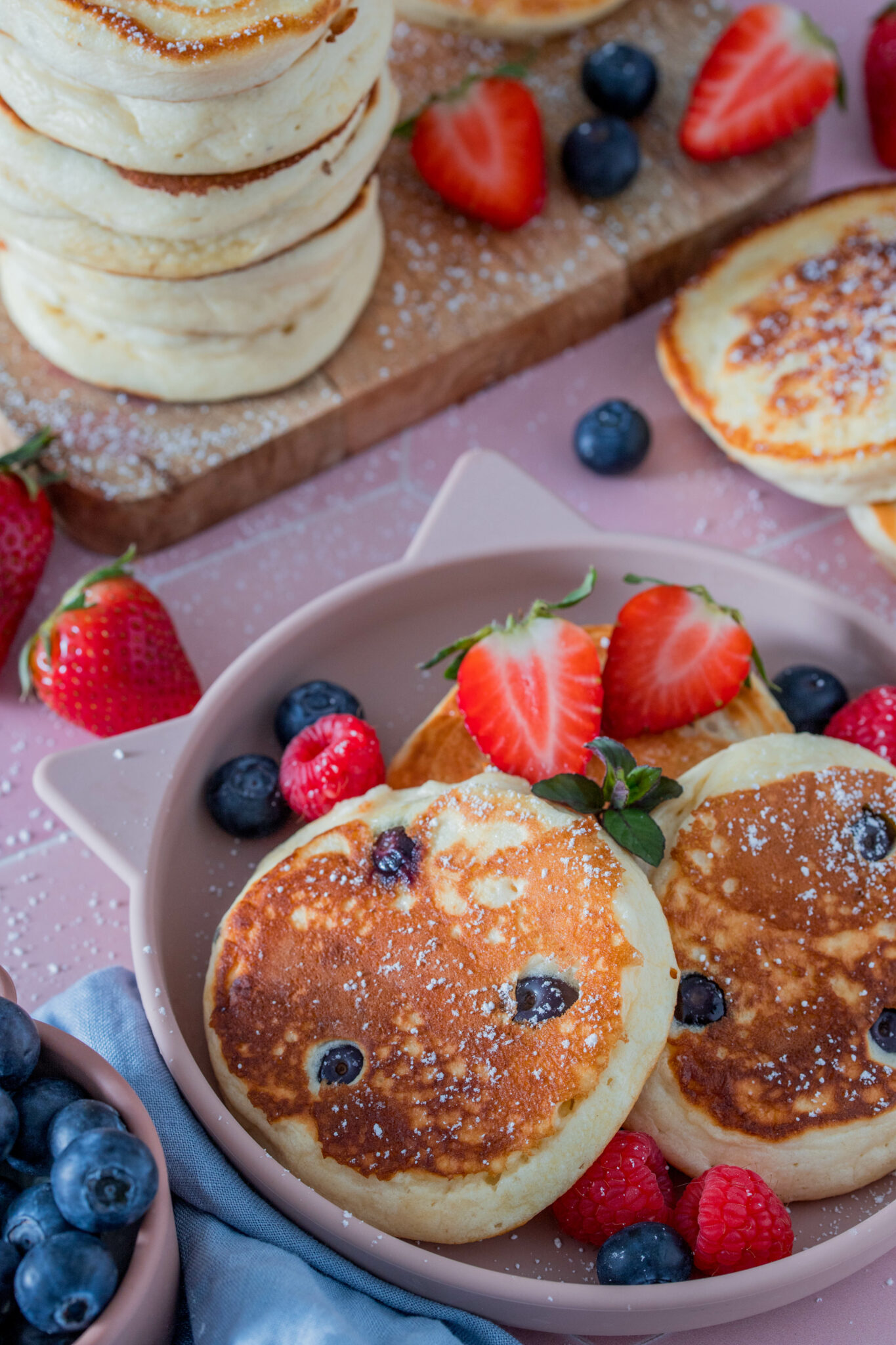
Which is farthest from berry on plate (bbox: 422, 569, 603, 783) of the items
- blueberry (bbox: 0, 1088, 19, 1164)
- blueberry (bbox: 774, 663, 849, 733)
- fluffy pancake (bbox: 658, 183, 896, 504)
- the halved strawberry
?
blueberry (bbox: 0, 1088, 19, 1164)

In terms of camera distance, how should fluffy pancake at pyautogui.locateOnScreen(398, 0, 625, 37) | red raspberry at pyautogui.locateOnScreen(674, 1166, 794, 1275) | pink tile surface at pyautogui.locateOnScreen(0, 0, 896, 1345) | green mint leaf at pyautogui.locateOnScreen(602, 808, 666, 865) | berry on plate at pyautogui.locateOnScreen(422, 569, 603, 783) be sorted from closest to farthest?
red raspberry at pyautogui.locateOnScreen(674, 1166, 794, 1275) → green mint leaf at pyautogui.locateOnScreen(602, 808, 666, 865) → berry on plate at pyautogui.locateOnScreen(422, 569, 603, 783) → pink tile surface at pyautogui.locateOnScreen(0, 0, 896, 1345) → fluffy pancake at pyautogui.locateOnScreen(398, 0, 625, 37)

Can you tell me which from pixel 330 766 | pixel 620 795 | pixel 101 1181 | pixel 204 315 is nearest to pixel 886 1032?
pixel 620 795

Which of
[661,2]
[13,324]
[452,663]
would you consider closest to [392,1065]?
[452,663]

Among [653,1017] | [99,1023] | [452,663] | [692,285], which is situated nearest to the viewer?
[653,1017]

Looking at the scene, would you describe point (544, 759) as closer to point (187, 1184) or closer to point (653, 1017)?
point (653, 1017)

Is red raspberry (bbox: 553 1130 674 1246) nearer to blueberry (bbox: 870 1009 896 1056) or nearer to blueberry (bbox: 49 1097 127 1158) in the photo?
blueberry (bbox: 870 1009 896 1056)

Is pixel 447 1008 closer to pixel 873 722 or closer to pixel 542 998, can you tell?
pixel 542 998
